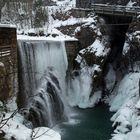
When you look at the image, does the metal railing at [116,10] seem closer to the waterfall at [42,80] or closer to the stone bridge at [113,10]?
the stone bridge at [113,10]

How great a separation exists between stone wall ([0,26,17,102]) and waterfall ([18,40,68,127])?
94cm

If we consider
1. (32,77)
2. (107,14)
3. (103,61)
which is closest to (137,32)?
(103,61)

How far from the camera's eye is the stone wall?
36.6 feet

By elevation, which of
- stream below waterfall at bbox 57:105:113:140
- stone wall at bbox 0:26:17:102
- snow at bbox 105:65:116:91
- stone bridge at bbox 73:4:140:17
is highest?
stone bridge at bbox 73:4:140:17

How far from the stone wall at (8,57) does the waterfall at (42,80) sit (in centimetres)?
94

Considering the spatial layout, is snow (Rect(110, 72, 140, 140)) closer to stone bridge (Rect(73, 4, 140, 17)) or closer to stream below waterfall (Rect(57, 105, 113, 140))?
stream below waterfall (Rect(57, 105, 113, 140))

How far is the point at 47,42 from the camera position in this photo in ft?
49.5

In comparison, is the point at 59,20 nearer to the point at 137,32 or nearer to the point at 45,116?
the point at 137,32

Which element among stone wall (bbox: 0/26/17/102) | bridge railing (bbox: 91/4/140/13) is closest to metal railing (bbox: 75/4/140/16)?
bridge railing (bbox: 91/4/140/13)

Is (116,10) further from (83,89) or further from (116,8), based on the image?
(83,89)

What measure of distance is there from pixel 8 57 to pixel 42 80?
296 cm

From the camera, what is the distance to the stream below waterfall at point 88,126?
12378 millimetres

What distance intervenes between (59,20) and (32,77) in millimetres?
7583

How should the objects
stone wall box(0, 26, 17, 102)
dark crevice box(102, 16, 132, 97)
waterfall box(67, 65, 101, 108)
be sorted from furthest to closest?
dark crevice box(102, 16, 132, 97) < waterfall box(67, 65, 101, 108) < stone wall box(0, 26, 17, 102)
